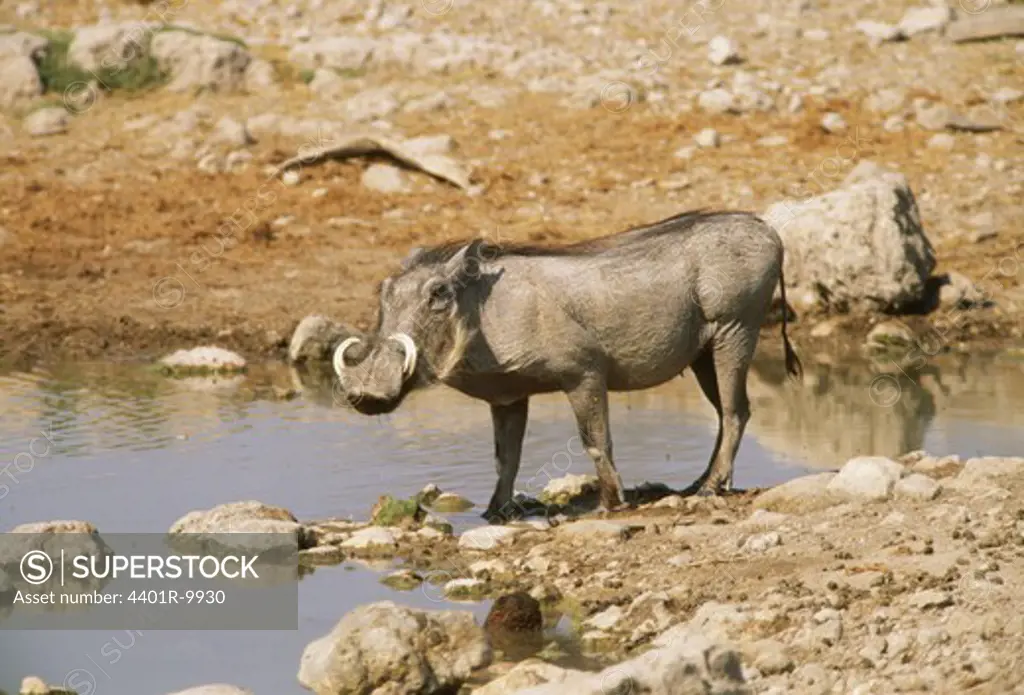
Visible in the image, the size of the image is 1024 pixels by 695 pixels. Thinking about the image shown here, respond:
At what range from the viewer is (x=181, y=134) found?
877 inches

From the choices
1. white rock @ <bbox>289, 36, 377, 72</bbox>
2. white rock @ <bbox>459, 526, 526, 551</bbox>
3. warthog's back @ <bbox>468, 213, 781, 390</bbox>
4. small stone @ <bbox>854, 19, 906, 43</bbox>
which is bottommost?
white rock @ <bbox>459, 526, 526, 551</bbox>

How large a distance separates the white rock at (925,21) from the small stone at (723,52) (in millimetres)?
2044

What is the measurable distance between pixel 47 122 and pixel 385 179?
13.3 feet

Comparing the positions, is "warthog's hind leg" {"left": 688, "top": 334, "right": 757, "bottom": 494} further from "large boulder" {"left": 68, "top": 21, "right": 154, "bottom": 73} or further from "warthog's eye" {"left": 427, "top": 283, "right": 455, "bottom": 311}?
"large boulder" {"left": 68, "top": 21, "right": 154, "bottom": 73}

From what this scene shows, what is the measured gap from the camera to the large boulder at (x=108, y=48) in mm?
23359

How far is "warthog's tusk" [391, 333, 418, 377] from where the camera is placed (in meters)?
11.3


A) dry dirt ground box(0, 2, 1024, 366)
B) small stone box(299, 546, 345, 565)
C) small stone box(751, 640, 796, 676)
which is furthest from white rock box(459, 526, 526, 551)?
dry dirt ground box(0, 2, 1024, 366)

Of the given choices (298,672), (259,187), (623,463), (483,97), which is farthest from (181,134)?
(298,672)

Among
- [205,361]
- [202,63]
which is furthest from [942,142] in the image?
[205,361]

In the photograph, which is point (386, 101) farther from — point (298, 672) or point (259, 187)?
point (298, 672)

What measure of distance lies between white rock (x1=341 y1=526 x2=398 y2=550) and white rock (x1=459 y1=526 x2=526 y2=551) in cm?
38

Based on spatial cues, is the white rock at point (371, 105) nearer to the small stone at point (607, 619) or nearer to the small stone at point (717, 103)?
the small stone at point (717, 103)

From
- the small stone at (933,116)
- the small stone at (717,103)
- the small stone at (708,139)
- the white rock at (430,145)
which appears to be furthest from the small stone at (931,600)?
the small stone at (717,103)

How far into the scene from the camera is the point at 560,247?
12203 millimetres
